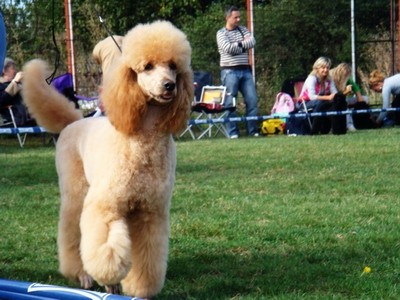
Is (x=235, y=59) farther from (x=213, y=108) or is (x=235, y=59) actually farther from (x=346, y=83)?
(x=346, y=83)

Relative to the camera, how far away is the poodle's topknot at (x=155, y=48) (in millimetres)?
4188

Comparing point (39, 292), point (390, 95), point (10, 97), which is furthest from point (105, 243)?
point (390, 95)

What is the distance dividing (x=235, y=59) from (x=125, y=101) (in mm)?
10924

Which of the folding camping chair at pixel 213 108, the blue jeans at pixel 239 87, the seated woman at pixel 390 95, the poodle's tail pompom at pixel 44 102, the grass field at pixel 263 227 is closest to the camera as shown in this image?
the grass field at pixel 263 227

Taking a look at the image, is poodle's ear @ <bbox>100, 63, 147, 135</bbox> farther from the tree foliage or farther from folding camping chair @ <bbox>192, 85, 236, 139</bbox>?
the tree foliage

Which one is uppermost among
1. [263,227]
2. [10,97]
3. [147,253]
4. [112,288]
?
[10,97]

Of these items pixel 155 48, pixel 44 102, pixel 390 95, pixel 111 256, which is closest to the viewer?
pixel 111 256

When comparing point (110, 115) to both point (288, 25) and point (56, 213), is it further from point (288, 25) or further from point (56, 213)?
point (288, 25)

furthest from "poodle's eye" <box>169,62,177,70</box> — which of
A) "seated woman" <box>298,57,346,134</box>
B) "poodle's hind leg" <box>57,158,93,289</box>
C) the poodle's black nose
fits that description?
"seated woman" <box>298,57,346,134</box>

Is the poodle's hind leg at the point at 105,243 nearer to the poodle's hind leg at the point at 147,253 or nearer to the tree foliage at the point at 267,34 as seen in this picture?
the poodle's hind leg at the point at 147,253

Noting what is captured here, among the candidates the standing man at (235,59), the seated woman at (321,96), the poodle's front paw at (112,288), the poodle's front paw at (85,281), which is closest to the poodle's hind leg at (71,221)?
the poodle's front paw at (85,281)

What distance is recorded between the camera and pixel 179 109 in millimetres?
4211

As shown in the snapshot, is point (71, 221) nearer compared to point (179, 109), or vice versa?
point (179, 109)

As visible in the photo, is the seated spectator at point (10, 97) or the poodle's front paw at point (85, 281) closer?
the poodle's front paw at point (85, 281)
